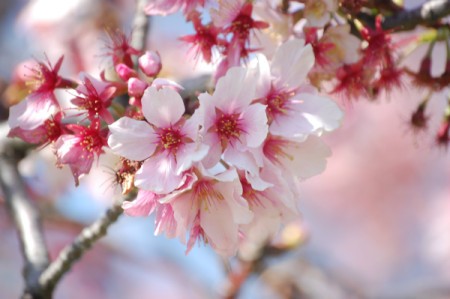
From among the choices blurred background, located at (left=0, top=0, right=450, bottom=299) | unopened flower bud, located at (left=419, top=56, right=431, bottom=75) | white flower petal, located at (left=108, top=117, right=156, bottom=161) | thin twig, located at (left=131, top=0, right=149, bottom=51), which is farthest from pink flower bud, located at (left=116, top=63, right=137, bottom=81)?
blurred background, located at (left=0, top=0, right=450, bottom=299)

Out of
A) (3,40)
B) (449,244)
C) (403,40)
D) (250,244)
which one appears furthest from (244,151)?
(449,244)

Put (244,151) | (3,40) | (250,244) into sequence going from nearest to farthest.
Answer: (244,151), (250,244), (3,40)

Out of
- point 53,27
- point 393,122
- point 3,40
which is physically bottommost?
point 393,122

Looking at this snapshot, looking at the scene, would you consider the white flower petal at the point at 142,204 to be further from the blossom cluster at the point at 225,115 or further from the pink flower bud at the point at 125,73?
the pink flower bud at the point at 125,73

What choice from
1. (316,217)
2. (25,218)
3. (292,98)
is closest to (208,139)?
(292,98)

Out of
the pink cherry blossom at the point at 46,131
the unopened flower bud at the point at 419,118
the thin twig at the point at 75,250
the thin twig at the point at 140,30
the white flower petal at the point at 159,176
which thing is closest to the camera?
the white flower petal at the point at 159,176

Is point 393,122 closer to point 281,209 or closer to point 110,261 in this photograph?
point 110,261

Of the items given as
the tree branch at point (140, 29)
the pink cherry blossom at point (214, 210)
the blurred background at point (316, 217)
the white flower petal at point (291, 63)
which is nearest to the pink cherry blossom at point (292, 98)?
the white flower petal at point (291, 63)
